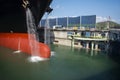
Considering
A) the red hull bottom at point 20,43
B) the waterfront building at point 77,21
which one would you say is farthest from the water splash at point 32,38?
the waterfront building at point 77,21

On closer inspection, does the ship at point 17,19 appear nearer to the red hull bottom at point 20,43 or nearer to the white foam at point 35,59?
the red hull bottom at point 20,43

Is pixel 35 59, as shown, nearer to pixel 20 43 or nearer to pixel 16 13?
pixel 20 43

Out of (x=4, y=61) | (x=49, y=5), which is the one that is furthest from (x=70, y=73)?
(x=49, y=5)

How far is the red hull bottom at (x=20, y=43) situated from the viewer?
79.9ft

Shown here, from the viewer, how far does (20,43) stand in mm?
27391

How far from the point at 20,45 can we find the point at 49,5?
7.59 meters

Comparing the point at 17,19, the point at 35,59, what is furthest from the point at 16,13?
the point at 35,59

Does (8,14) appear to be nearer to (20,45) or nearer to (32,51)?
(20,45)

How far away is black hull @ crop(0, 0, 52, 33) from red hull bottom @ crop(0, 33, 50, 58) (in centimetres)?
124

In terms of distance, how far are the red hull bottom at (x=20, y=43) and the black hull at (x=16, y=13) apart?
1.24 m

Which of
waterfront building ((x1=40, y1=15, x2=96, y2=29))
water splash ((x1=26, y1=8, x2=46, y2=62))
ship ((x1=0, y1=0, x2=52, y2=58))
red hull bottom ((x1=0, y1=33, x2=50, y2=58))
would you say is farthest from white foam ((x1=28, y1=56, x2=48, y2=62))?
waterfront building ((x1=40, y1=15, x2=96, y2=29))

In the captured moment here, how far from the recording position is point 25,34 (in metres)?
28.7

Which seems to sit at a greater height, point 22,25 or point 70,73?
point 22,25

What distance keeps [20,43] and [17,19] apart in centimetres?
453
